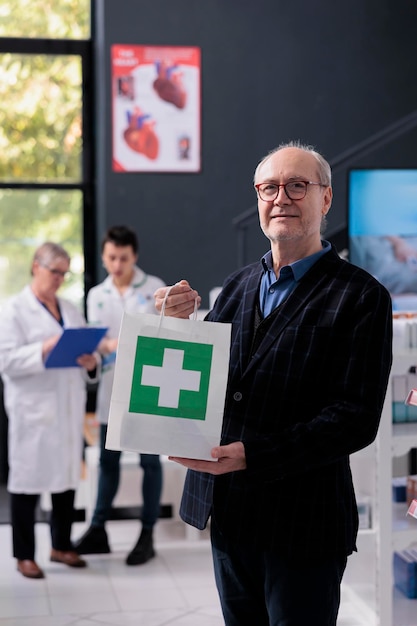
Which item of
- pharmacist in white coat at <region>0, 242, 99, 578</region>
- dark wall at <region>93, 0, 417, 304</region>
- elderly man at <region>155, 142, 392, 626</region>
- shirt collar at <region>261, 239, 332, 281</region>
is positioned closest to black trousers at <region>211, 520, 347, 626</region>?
elderly man at <region>155, 142, 392, 626</region>

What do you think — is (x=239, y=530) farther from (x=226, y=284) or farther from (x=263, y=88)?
(x=263, y=88)

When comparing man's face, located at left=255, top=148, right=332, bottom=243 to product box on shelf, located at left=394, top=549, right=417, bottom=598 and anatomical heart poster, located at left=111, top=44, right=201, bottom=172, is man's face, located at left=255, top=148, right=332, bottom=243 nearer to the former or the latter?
product box on shelf, located at left=394, top=549, right=417, bottom=598

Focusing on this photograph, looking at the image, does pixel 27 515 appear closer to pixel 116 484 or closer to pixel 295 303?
pixel 116 484

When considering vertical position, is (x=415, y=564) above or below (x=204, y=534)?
above

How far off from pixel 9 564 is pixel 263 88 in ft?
11.6

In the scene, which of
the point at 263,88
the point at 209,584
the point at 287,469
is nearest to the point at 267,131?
the point at 263,88

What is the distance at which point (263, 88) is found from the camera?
639 cm

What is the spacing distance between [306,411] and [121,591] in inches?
102

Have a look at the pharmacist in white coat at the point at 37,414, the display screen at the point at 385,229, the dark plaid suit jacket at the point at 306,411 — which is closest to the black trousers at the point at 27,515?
the pharmacist in white coat at the point at 37,414

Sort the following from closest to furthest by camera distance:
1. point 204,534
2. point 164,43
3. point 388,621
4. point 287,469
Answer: point 287,469 < point 388,621 < point 204,534 < point 164,43

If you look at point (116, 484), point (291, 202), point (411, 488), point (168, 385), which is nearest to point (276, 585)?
point (168, 385)

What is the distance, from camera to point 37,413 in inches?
174

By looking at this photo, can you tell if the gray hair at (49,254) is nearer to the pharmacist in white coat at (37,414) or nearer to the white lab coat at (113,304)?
the pharmacist in white coat at (37,414)

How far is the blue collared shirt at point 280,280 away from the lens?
2.04m
